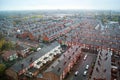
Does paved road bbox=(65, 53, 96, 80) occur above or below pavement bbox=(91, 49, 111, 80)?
below

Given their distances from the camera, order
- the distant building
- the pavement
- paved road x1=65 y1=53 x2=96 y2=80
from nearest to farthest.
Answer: the pavement < paved road x1=65 y1=53 x2=96 y2=80 < the distant building

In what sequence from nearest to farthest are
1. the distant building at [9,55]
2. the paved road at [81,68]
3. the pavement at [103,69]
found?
1. the pavement at [103,69]
2. the paved road at [81,68]
3. the distant building at [9,55]

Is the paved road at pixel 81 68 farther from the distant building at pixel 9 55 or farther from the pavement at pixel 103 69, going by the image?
the distant building at pixel 9 55

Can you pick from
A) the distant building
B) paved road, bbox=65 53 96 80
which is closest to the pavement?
paved road, bbox=65 53 96 80

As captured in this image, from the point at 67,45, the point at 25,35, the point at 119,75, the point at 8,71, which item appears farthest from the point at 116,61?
the point at 25,35

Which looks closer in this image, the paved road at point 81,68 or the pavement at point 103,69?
the pavement at point 103,69

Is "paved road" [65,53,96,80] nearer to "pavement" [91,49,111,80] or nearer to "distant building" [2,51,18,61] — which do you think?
"pavement" [91,49,111,80]

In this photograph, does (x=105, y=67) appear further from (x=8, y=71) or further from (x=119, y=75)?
(x=8, y=71)

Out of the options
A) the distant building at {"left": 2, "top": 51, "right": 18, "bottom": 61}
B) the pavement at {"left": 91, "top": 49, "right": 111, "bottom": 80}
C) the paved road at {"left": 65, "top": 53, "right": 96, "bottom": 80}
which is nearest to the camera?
the pavement at {"left": 91, "top": 49, "right": 111, "bottom": 80}

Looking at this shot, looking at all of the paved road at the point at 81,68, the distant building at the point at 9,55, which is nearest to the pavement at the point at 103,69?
the paved road at the point at 81,68

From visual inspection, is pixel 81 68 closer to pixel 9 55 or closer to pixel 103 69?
pixel 103 69

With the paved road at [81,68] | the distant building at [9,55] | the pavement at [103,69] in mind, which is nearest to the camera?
the pavement at [103,69]
